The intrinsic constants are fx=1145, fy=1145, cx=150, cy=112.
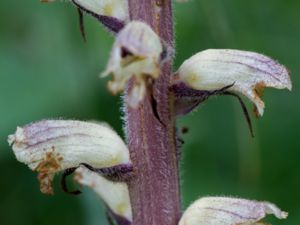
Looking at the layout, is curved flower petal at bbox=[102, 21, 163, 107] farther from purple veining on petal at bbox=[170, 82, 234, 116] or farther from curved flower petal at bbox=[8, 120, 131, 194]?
curved flower petal at bbox=[8, 120, 131, 194]

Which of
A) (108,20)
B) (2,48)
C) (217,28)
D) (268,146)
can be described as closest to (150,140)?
(108,20)

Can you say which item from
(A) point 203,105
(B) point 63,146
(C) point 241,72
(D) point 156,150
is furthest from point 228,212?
(A) point 203,105

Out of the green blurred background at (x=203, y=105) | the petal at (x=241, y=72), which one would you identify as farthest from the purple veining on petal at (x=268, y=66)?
the green blurred background at (x=203, y=105)

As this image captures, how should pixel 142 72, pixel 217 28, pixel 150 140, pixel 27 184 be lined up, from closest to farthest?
→ 1. pixel 142 72
2. pixel 150 140
3. pixel 217 28
4. pixel 27 184

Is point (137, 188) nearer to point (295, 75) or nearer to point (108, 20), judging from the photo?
point (108, 20)

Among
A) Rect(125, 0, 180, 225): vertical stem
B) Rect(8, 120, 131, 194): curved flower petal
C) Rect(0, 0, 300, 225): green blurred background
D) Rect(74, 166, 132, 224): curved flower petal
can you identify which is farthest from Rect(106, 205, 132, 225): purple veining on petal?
Rect(0, 0, 300, 225): green blurred background
